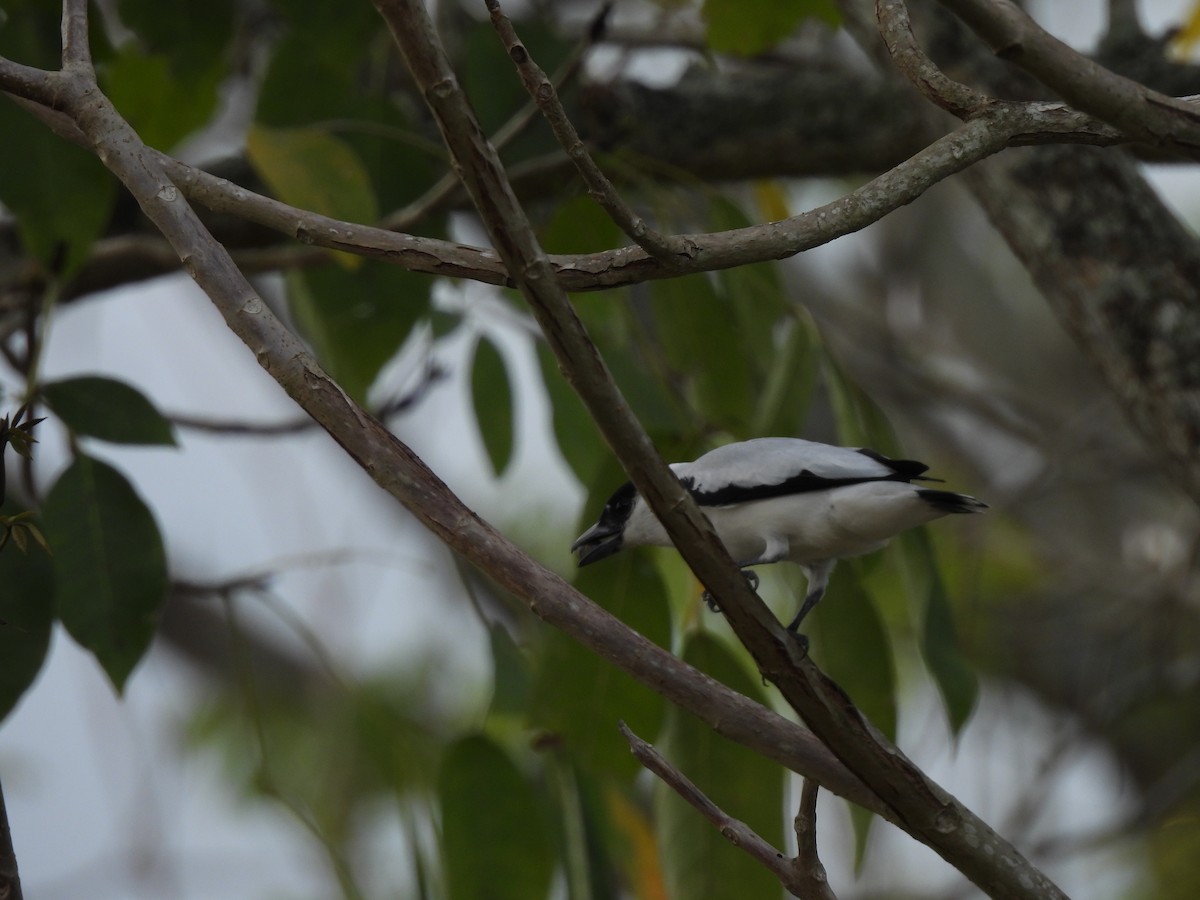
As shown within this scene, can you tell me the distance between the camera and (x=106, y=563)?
6.72 ft

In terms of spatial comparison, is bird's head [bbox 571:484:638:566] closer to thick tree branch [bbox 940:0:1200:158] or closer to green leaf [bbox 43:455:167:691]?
green leaf [bbox 43:455:167:691]

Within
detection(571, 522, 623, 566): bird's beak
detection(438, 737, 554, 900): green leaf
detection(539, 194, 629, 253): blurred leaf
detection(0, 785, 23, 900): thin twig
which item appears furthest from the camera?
detection(539, 194, 629, 253): blurred leaf

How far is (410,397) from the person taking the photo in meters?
2.98

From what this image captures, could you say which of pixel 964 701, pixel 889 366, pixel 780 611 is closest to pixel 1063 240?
pixel 964 701

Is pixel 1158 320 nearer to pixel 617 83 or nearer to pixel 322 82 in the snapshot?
pixel 617 83

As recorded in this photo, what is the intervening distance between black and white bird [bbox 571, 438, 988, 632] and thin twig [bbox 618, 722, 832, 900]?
24 centimetres

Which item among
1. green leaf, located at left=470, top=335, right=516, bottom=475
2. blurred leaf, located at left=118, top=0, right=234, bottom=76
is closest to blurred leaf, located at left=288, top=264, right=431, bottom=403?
green leaf, located at left=470, top=335, right=516, bottom=475

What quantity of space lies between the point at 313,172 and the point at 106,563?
0.71 metres

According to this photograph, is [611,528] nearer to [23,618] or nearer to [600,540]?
[600,540]

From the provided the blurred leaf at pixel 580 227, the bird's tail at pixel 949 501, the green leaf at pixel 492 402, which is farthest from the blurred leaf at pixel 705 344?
the bird's tail at pixel 949 501

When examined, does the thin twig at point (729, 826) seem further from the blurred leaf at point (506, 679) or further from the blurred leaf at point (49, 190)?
the blurred leaf at point (49, 190)

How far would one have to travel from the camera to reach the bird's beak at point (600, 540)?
180cm

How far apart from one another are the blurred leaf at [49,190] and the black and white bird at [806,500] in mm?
1252

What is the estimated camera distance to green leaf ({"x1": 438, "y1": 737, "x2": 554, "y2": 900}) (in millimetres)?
2223
